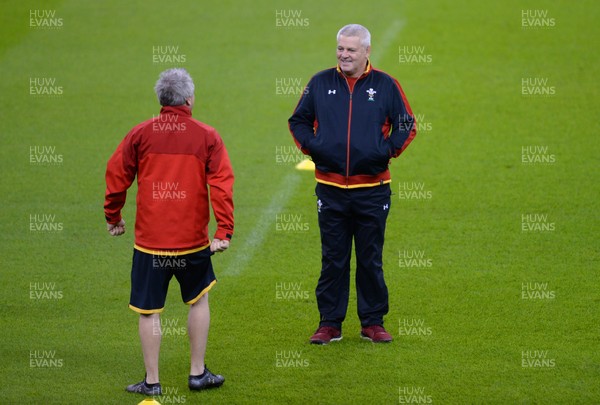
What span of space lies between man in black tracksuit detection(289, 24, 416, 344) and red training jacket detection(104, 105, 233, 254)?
1.02 meters

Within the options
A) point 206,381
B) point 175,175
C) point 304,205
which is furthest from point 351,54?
point 304,205

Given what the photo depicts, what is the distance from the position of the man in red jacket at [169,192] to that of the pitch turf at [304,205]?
74cm

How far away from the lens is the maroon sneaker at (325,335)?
7523mm

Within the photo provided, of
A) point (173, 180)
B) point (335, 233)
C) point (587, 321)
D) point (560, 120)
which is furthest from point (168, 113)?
point (560, 120)

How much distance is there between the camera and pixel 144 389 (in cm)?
668

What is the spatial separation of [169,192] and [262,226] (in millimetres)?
3829

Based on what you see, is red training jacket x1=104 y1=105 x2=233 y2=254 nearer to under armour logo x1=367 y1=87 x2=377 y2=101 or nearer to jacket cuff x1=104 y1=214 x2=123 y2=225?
jacket cuff x1=104 y1=214 x2=123 y2=225

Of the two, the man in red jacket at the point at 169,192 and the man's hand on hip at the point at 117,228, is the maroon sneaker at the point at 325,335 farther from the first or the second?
the man's hand on hip at the point at 117,228

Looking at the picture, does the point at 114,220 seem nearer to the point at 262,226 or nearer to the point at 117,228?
the point at 117,228

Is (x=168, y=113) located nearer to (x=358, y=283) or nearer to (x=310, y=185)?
(x=358, y=283)

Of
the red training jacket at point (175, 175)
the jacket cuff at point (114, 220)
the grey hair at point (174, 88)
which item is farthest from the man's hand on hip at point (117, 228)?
the grey hair at point (174, 88)

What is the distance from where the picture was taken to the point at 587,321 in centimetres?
784

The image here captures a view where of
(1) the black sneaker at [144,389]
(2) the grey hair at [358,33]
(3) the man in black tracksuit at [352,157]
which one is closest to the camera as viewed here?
(1) the black sneaker at [144,389]

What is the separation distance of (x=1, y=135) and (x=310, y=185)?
158 inches
